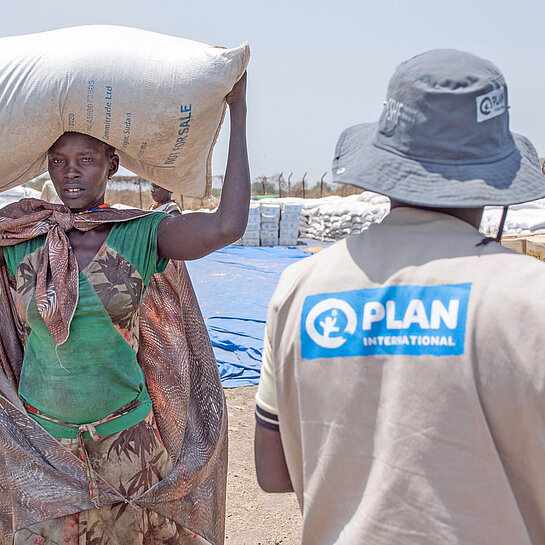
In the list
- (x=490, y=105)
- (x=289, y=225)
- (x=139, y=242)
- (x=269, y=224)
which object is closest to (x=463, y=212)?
(x=490, y=105)

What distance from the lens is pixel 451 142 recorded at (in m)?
1.05

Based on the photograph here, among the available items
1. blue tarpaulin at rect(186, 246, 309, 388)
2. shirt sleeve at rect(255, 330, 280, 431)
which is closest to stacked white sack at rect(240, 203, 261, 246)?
blue tarpaulin at rect(186, 246, 309, 388)

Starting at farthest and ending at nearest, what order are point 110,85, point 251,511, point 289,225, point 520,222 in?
point 289,225, point 520,222, point 251,511, point 110,85

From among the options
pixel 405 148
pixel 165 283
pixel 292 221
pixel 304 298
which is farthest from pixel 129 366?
pixel 292 221

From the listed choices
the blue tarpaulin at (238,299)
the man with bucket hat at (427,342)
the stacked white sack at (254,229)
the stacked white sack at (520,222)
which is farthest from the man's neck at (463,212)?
the stacked white sack at (254,229)

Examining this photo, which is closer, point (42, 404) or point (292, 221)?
point (42, 404)

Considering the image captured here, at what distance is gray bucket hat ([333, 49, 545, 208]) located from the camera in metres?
1.04

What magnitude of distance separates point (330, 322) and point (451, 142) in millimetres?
325

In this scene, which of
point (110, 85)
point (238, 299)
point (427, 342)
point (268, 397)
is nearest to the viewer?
point (427, 342)

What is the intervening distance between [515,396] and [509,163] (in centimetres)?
35

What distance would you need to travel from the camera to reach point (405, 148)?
1.09 meters

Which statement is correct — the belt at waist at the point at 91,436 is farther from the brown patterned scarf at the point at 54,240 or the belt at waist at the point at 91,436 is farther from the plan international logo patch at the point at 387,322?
the plan international logo patch at the point at 387,322

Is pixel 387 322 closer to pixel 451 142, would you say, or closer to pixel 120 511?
pixel 451 142

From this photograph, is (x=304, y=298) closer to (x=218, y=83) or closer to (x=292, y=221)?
(x=218, y=83)
